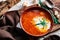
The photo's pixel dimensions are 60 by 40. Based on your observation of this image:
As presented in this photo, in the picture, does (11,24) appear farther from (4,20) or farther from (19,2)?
(19,2)

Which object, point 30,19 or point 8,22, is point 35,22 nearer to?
point 30,19

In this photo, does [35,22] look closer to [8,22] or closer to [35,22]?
[35,22]

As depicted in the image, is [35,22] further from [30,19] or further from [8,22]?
[8,22]

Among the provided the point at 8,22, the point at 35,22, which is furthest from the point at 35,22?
the point at 8,22
